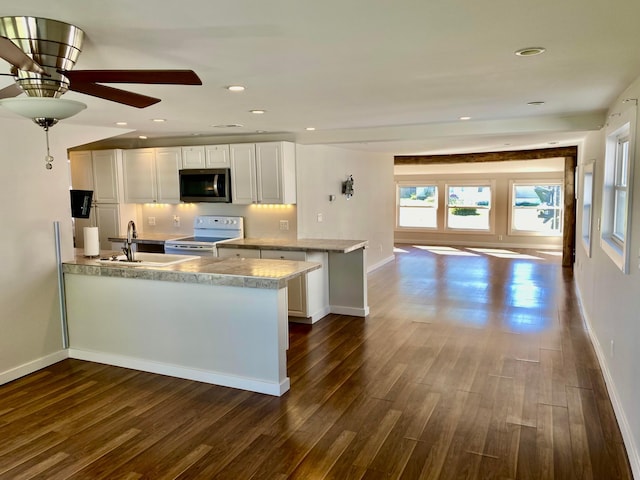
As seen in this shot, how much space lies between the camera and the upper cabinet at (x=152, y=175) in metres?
6.29

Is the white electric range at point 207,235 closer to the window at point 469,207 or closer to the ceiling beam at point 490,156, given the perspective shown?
the ceiling beam at point 490,156

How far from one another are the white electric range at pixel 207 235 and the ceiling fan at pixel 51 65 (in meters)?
3.69

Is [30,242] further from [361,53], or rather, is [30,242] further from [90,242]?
[361,53]

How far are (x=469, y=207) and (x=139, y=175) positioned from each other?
27.8 ft

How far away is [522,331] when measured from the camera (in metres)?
5.11

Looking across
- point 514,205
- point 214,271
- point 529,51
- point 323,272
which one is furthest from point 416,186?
point 529,51

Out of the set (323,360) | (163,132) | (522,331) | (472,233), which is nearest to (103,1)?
(323,360)

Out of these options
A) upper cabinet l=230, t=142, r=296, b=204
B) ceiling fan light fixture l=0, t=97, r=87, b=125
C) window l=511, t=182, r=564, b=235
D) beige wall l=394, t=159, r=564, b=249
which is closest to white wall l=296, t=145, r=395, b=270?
upper cabinet l=230, t=142, r=296, b=204

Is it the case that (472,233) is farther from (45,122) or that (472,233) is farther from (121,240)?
(45,122)

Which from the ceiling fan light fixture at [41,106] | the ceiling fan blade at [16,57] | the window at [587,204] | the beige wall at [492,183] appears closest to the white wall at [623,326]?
the window at [587,204]

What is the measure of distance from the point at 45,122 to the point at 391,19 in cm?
156

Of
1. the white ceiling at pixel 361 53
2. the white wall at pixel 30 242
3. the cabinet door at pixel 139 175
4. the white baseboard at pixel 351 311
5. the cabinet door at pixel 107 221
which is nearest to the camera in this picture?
the white ceiling at pixel 361 53

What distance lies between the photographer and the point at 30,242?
4148 mm

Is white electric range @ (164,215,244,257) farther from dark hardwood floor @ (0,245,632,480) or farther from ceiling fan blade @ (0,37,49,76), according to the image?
ceiling fan blade @ (0,37,49,76)
